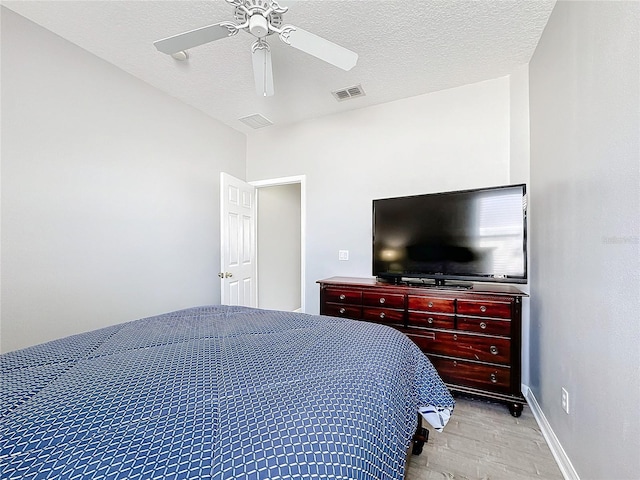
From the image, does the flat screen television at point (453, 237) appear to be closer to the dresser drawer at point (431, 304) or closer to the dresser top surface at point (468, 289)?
the dresser top surface at point (468, 289)

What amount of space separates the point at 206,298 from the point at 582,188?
3437 mm

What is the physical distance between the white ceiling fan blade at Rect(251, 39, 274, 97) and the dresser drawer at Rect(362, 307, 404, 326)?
1.95 meters

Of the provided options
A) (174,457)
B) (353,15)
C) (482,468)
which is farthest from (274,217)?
(174,457)

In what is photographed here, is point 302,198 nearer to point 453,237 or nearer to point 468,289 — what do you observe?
point 453,237

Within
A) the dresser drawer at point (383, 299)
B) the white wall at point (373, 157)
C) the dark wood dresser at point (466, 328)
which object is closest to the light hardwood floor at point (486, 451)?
the dark wood dresser at point (466, 328)

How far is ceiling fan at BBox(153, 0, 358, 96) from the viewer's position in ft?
5.01

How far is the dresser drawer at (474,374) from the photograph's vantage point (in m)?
2.19

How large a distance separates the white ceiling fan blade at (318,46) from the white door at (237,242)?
187 cm

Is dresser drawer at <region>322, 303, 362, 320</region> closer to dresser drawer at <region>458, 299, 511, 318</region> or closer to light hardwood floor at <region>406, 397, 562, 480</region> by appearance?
dresser drawer at <region>458, 299, 511, 318</region>

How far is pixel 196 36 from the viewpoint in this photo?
64.1 inches

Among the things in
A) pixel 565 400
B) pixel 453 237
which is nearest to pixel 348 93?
pixel 453 237

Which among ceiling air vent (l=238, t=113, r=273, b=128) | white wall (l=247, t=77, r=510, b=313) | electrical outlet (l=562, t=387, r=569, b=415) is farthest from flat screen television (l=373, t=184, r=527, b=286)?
ceiling air vent (l=238, t=113, r=273, b=128)

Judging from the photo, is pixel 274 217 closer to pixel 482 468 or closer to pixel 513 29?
pixel 513 29

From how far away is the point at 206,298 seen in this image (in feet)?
11.4
